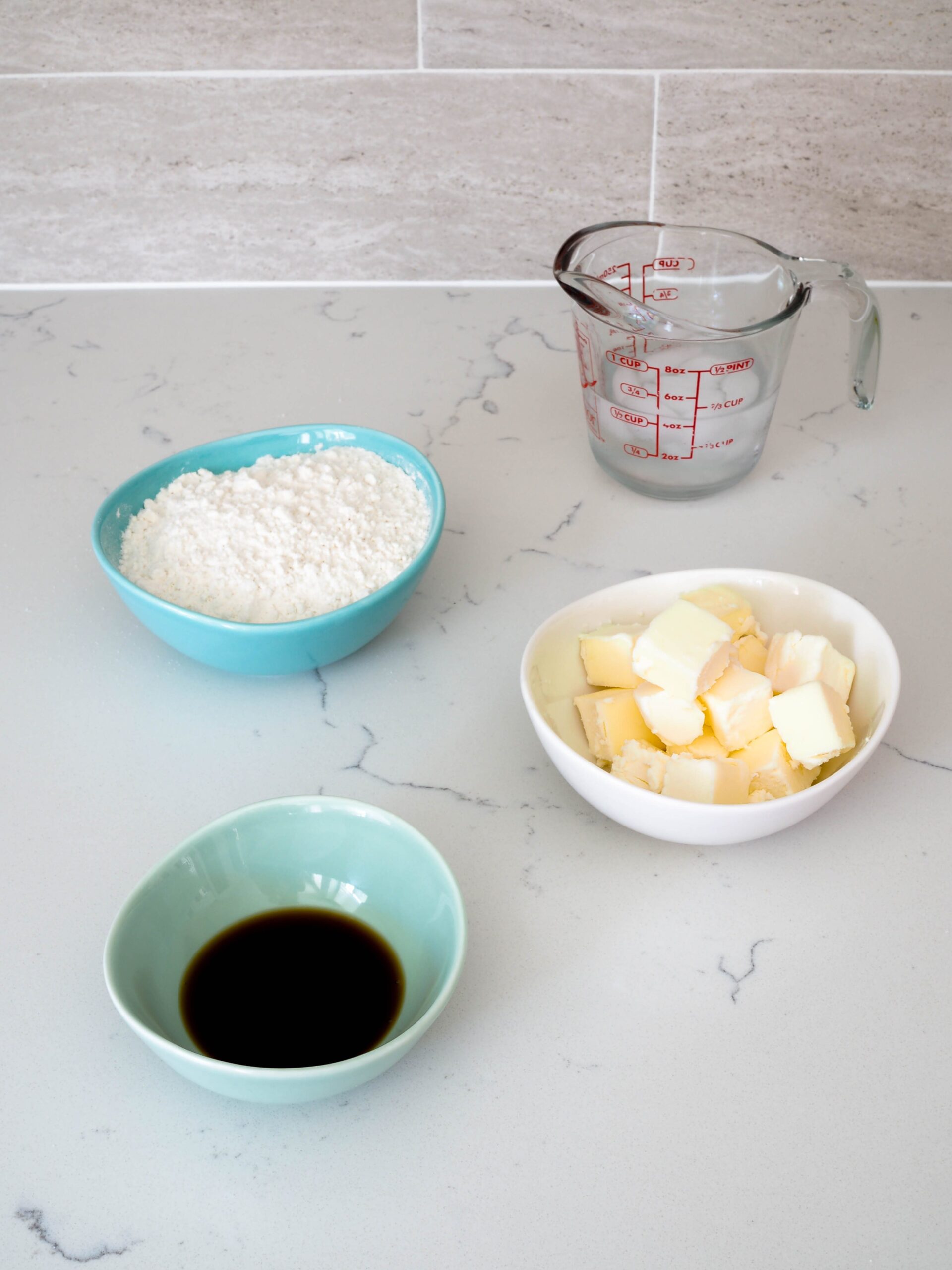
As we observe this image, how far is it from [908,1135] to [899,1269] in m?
0.07

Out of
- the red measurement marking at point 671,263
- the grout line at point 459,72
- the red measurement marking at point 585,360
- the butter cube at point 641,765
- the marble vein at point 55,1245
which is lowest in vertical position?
the marble vein at point 55,1245

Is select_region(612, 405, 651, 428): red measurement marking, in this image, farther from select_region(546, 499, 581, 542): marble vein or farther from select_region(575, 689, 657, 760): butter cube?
select_region(575, 689, 657, 760): butter cube

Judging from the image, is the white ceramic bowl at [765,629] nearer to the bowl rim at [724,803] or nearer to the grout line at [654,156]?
the bowl rim at [724,803]

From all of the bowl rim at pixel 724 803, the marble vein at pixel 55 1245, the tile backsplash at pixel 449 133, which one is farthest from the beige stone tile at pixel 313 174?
the marble vein at pixel 55 1245

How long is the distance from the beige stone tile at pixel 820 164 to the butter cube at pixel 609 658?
2.66 ft

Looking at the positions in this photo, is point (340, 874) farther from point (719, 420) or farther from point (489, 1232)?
point (719, 420)

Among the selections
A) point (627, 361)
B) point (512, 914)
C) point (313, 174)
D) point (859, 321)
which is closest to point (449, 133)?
point (313, 174)

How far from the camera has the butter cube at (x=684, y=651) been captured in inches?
29.9

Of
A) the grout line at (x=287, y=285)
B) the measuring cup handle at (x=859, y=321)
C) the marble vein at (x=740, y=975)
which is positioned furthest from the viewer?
the grout line at (x=287, y=285)

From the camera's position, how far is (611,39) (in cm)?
132

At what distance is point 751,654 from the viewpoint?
836mm

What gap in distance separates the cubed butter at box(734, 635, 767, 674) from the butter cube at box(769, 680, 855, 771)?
0.24 ft

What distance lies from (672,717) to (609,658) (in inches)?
3.1

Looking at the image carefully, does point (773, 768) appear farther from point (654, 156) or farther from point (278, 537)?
point (654, 156)
